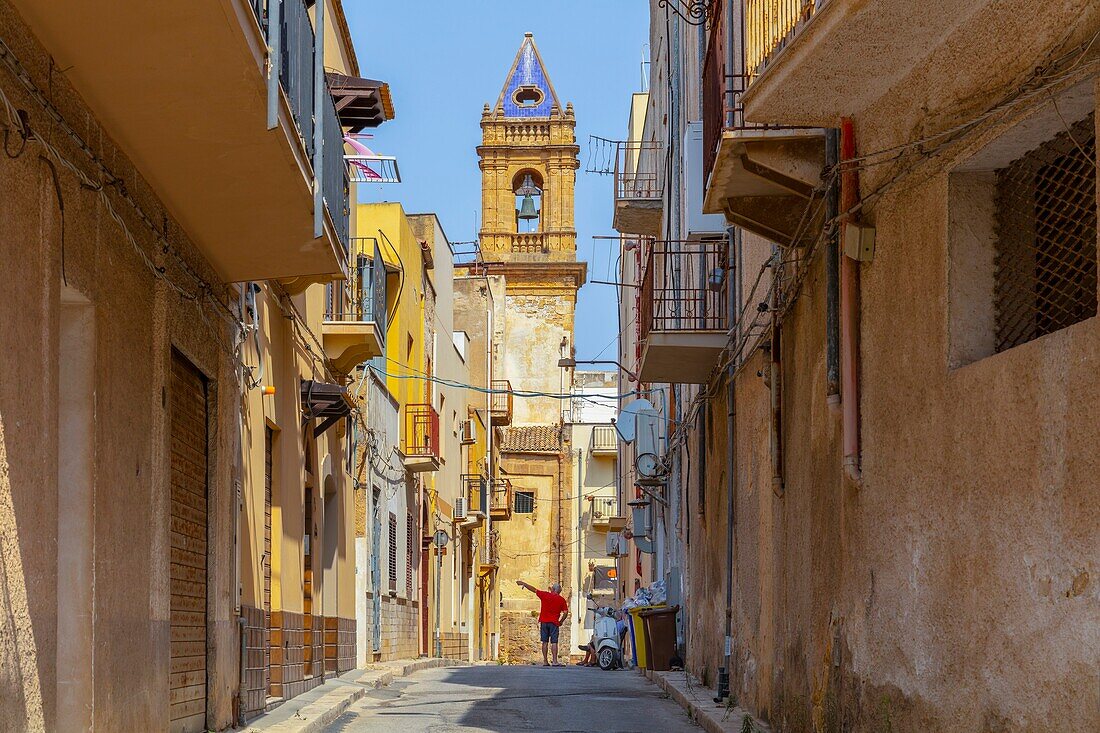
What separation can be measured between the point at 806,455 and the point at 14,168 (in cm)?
586

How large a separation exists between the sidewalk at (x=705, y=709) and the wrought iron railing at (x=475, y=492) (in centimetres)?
2192

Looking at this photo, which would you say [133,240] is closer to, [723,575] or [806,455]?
[806,455]

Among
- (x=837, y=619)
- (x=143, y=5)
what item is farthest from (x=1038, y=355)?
(x=143, y=5)

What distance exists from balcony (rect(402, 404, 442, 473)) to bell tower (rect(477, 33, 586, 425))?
91.5 feet

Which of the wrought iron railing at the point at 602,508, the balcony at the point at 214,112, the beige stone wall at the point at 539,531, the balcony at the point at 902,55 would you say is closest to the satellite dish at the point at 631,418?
the balcony at the point at 214,112

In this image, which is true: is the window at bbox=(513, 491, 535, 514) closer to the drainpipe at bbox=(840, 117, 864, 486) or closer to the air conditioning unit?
the air conditioning unit

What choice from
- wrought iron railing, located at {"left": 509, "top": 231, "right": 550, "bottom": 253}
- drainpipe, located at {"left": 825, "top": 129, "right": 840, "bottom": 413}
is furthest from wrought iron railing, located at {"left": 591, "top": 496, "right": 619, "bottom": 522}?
drainpipe, located at {"left": 825, "top": 129, "right": 840, "bottom": 413}

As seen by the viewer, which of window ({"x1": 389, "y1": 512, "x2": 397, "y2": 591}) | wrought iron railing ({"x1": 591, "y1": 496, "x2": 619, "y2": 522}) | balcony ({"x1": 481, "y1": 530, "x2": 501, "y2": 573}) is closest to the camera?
window ({"x1": 389, "y1": 512, "x2": 397, "y2": 591})

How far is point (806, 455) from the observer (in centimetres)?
1031

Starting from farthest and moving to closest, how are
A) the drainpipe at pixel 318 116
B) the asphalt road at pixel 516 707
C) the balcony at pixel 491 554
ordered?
the balcony at pixel 491 554, the asphalt road at pixel 516 707, the drainpipe at pixel 318 116

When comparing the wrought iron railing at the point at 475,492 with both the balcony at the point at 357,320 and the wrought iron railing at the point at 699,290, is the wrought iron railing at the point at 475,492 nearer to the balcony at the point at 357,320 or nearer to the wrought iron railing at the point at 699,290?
the wrought iron railing at the point at 699,290

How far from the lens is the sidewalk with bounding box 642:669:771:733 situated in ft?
37.8

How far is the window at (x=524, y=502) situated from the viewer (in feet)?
188

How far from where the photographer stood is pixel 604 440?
193ft
